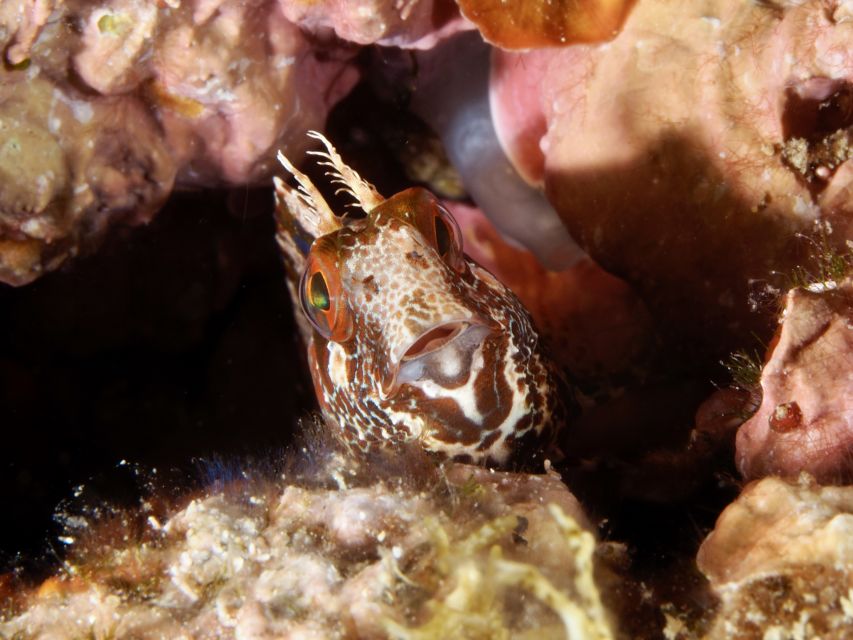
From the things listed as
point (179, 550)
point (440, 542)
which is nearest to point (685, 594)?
point (440, 542)

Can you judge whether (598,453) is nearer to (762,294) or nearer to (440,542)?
(762,294)

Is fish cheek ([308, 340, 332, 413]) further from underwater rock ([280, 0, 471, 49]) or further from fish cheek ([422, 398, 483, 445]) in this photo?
underwater rock ([280, 0, 471, 49])

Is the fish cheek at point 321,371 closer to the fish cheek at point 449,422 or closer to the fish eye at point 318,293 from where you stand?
the fish eye at point 318,293

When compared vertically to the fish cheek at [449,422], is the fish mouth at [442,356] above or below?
above

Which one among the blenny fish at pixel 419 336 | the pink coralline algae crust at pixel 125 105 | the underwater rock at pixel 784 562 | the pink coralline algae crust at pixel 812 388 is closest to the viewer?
the underwater rock at pixel 784 562

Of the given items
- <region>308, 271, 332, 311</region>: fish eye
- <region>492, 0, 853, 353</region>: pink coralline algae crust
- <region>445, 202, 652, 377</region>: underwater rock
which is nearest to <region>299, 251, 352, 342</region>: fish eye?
<region>308, 271, 332, 311</region>: fish eye

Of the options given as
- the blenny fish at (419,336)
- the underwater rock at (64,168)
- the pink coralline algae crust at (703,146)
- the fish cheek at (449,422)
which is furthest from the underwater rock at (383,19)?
the fish cheek at (449,422)
